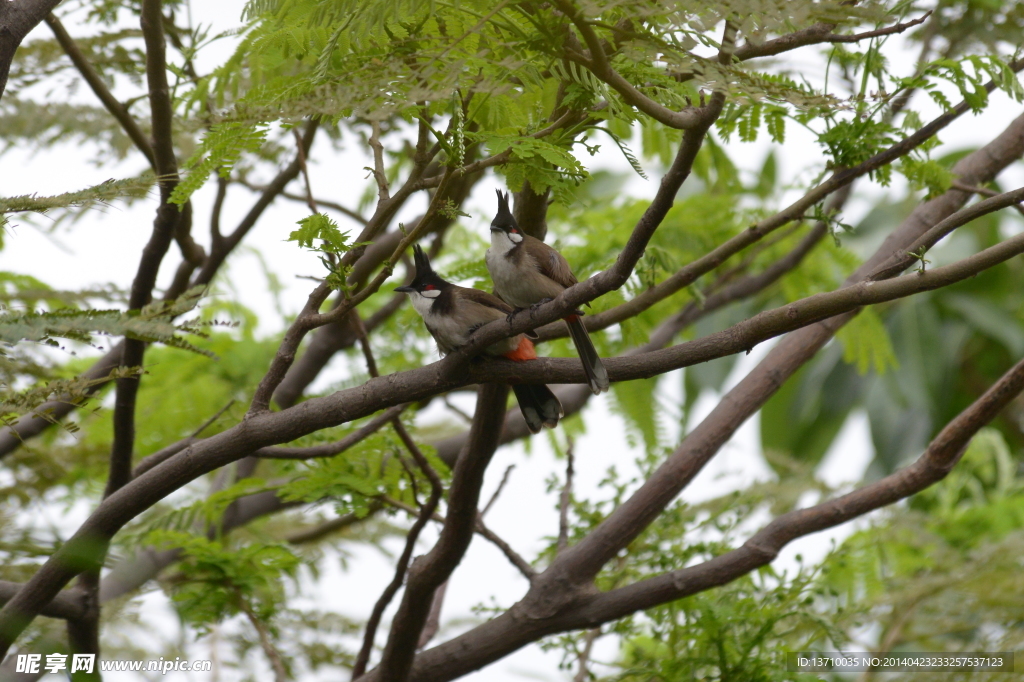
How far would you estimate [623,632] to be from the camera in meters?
4.32

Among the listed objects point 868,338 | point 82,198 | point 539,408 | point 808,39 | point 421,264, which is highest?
point 868,338

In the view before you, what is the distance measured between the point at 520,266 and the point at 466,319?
37cm

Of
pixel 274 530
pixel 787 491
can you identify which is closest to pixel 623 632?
pixel 787 491

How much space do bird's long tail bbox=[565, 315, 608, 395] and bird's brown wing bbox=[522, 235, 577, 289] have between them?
0.99 ft

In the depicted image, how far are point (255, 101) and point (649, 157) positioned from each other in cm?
263

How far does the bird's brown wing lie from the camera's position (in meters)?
3.51

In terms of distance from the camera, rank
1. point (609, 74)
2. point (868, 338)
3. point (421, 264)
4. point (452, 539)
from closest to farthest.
Result: point (609, 74), point (452, 539), point (421, 264), point (868, 338)

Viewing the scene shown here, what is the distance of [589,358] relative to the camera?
119 inches

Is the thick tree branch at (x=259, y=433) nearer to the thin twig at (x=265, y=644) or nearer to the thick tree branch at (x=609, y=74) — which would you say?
the thick tree branch at (x=609, y=74)

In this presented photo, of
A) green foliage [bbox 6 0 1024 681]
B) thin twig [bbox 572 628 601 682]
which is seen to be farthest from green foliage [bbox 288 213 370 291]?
thin twig [bbox 572 628 601 682]

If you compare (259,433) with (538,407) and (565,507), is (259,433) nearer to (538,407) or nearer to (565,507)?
(538,407)

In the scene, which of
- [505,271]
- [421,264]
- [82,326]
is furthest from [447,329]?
[82,326]

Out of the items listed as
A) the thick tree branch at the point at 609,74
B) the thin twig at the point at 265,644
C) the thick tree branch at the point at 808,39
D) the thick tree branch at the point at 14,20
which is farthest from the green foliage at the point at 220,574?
the thick tree branch at the point at 808,39

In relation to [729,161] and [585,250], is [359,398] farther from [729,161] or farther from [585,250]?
[729,161]
